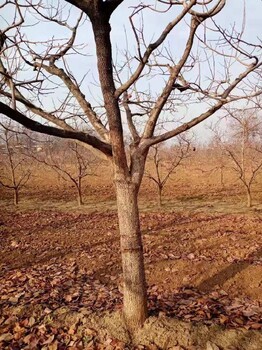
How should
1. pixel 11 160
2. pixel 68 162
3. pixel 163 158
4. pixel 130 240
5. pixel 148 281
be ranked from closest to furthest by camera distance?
1. pixel 130 240
2. pixel 148 281
3. pixel 11 160
4. pixel 163 158
5. pixel 68 162

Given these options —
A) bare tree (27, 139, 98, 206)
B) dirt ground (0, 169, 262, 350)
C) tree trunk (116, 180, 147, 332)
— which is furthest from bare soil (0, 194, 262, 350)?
bare tree (27, 139, 98, 206)

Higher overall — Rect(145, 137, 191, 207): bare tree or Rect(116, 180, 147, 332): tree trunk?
Rect(145, 137, 191, 207): bare tree

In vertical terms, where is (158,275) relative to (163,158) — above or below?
below

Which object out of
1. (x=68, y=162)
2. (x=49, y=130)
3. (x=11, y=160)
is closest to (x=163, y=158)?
(x=11, y=160)

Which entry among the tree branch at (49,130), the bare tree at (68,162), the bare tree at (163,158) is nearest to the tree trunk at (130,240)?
the tree branch at (49,130)

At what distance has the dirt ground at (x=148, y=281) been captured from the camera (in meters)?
3.12

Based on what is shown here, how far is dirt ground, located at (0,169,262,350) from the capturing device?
3.12 meters

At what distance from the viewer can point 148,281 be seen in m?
4.93

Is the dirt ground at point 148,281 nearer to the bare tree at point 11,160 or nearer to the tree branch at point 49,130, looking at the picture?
the tree branch at point 49,130

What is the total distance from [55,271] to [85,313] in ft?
7.27

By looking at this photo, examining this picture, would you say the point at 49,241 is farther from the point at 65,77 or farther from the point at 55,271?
the point at 65,77

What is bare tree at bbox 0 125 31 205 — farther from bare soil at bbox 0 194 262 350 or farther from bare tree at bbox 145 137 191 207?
bare tree at bbox 145 137 191 207

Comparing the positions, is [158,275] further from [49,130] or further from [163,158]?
[163,158]

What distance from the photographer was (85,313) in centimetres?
351
